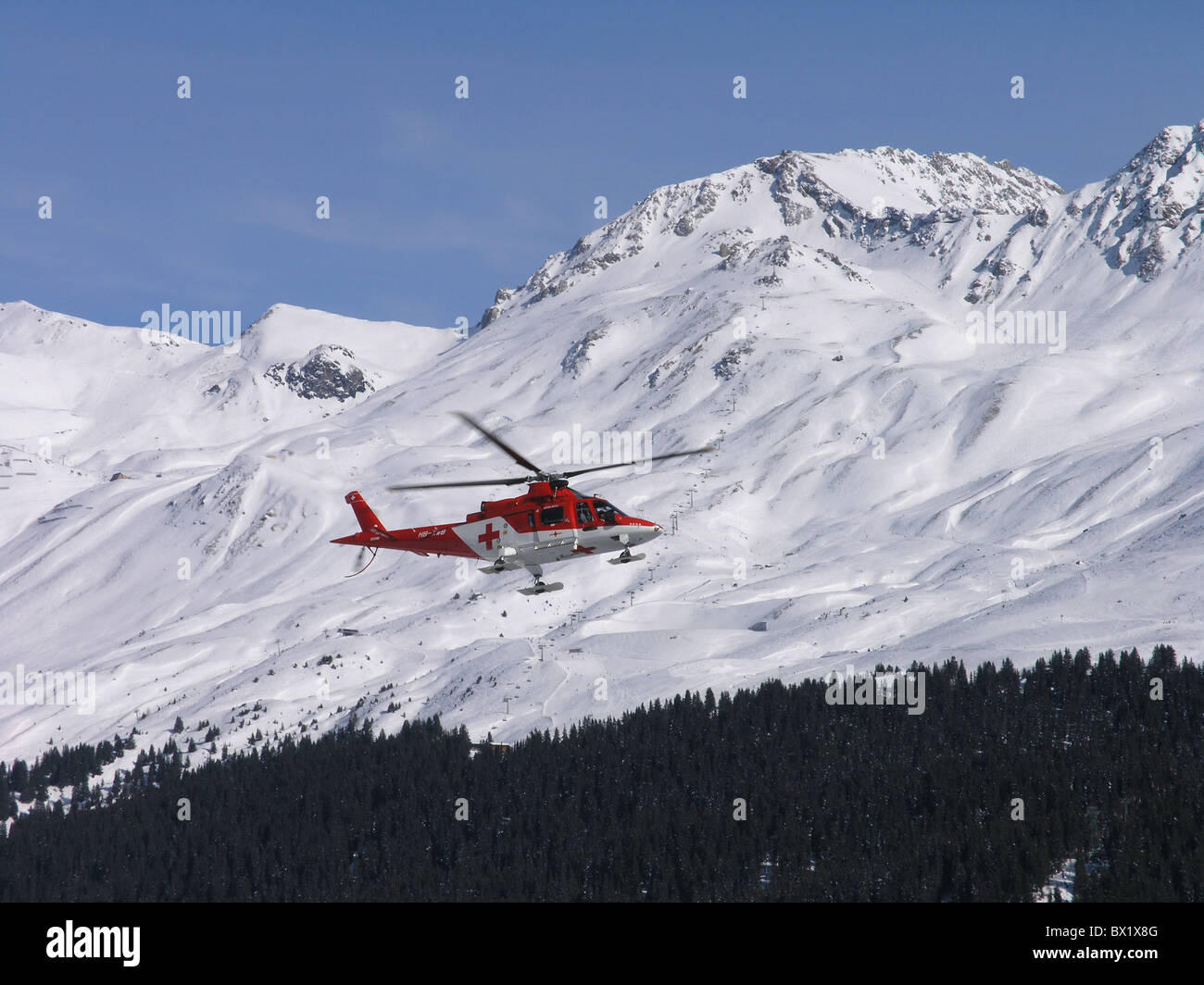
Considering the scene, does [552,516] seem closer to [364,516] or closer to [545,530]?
[545,530]

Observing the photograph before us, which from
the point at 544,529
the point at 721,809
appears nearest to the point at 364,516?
the point at 544,529

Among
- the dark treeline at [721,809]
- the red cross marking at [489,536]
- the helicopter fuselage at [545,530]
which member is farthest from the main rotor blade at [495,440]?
the dark treeline at [721,809]

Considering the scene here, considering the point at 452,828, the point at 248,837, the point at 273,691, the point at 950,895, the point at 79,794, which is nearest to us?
the point at 950,895

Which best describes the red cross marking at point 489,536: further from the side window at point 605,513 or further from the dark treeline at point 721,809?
the dark treeline at point 721,809

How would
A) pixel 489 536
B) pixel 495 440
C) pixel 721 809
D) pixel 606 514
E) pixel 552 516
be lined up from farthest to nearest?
pixel 721 809 → pixel 489 536 → pixel 606 514 → pixel 552 516 → pixel 495 440
